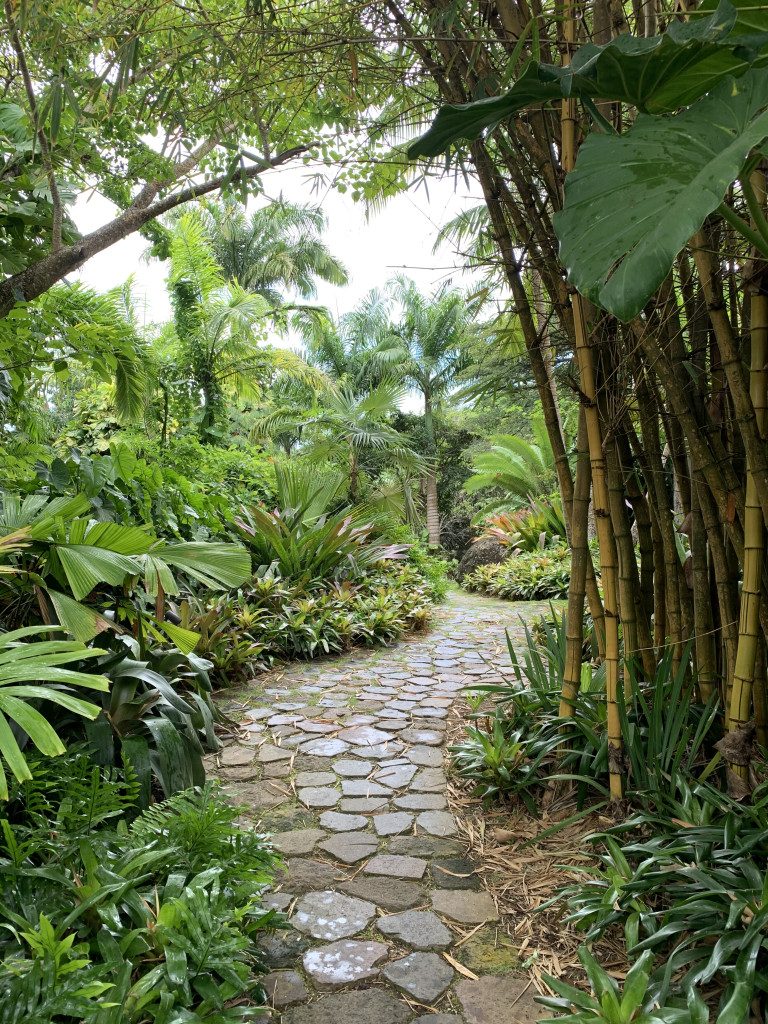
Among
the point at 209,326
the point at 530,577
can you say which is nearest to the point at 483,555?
the point at 530,577

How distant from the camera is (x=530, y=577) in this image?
24.3ft

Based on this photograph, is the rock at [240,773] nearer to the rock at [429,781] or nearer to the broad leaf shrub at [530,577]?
the rock at [429,781]

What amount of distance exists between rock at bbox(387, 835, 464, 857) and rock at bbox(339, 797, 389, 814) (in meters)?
0.22

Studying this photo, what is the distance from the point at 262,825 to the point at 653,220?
6.89ft

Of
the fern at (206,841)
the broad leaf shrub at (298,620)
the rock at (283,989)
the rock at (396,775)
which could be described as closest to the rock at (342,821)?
the rock at (396,775)

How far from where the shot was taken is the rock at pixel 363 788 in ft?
7.74

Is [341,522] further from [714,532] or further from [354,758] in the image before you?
[714,532]

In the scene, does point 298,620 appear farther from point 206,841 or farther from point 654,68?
point 654,68

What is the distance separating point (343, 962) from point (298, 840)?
0.60 metres

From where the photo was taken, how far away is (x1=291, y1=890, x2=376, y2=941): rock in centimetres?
157

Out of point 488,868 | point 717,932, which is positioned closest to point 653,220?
point 717,932

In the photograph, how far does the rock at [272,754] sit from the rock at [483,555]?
6926 millimetres

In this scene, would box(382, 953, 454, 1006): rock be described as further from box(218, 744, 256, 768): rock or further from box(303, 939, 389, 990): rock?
box(218, 744, 256, 768): rock

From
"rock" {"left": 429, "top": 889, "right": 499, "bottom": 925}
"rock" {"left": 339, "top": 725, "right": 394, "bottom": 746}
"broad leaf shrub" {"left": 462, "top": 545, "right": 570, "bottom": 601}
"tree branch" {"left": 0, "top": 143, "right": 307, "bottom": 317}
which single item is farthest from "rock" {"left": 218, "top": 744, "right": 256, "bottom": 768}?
"broad leaf shrub" {"left": 462, "top": 545, "right": 570, "bottom": 601}
